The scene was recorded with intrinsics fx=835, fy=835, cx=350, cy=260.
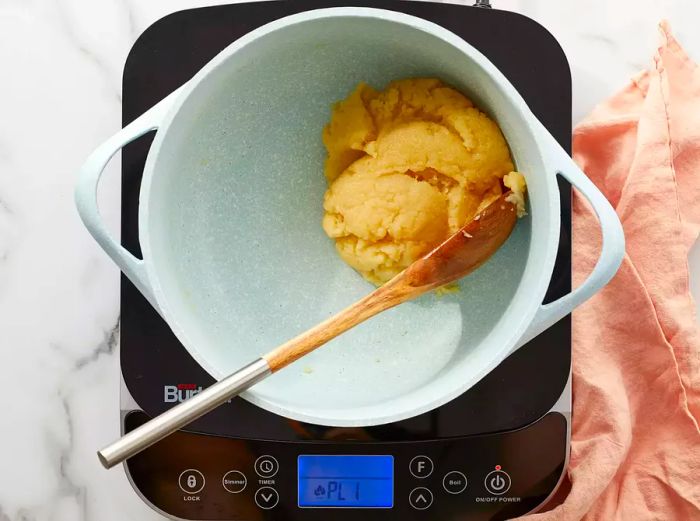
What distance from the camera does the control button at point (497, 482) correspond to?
854mm

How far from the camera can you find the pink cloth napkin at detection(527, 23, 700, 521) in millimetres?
868

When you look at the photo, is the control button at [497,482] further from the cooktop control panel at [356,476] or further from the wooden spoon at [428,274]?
the wooden spoon at [428,274]

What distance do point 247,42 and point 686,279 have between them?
51cm

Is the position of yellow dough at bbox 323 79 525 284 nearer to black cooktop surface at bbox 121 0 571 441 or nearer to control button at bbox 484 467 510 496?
black cooktop surface at bbox 121 0 571 441

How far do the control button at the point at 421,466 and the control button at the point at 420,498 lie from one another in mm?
15

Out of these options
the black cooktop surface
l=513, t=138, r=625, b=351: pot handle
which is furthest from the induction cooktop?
l=513, t=138, r=625, b=351: pot handle

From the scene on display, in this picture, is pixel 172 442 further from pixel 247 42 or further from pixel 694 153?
pixel 694 153

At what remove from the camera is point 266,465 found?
0.85 m

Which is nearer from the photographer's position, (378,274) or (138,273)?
(138,273)

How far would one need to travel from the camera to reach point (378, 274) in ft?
2.74

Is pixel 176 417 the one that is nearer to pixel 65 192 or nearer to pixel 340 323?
pixel 340 323

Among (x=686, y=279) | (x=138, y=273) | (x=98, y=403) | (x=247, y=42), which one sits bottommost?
(x=686, y=279)

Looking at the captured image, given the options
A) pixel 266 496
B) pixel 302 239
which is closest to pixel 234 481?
pixel 266 496

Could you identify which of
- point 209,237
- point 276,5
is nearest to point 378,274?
point 209,237
